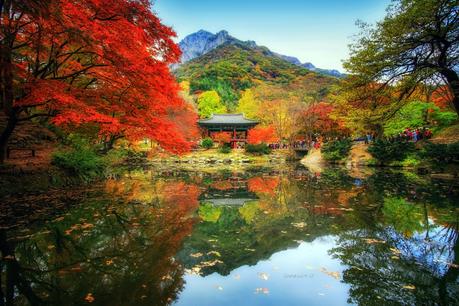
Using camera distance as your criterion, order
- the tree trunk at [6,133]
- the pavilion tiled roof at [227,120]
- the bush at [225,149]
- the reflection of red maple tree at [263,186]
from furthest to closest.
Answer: the pavilion tiled roof at [227,120] < the bush at [225,149] < the reflection of red maple tree at [263,186] < the tree trunk at [6,133]

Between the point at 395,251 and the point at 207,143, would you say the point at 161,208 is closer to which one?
the point at 395,251

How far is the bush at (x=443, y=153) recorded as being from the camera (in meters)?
13.7

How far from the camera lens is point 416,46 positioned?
1091 centimetres

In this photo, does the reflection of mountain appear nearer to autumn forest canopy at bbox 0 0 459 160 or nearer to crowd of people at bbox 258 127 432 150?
autumn forest canopy at bbox 0 0 459 160

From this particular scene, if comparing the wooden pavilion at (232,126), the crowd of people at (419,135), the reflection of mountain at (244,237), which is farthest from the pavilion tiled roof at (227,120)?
the reflection of mountain at (244,237)

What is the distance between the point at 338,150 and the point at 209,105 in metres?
34.2

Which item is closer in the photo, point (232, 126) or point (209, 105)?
point (232, 126)

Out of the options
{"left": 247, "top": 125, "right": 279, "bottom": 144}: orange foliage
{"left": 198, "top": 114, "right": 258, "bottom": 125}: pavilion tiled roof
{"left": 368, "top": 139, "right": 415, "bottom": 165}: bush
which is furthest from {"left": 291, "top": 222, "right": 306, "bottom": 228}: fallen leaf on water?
{"left": 198, "top": 114, "right": 258, "bottom": 125}: pavilion tiled roof

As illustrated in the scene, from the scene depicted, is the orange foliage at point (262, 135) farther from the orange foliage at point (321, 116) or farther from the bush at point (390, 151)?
the bush at point (390, 151)

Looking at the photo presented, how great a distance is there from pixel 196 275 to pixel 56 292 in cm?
177

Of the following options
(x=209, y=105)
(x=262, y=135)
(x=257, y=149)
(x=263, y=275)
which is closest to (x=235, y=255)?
(x=263, y=275)

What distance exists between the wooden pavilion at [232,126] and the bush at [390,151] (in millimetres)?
20454

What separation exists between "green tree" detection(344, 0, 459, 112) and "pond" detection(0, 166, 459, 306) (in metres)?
6.21

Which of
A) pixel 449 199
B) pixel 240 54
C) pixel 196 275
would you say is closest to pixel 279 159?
pixel 449 199
